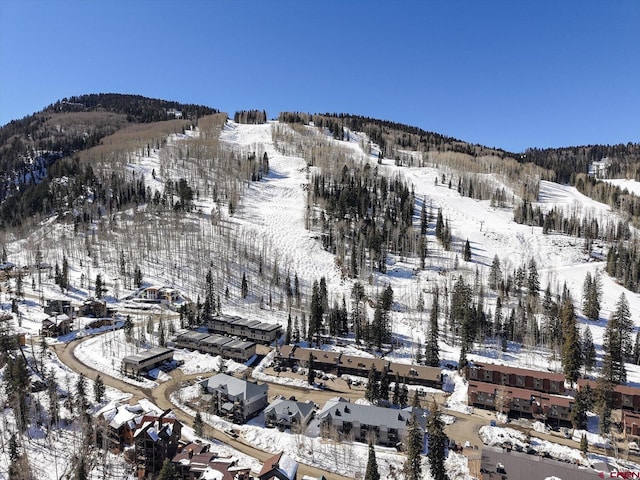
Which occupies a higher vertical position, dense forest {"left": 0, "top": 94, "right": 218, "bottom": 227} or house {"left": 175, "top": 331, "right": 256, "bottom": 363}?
dense forest {"left": 0, "top": 94, "right": 218, "bottom": 227}

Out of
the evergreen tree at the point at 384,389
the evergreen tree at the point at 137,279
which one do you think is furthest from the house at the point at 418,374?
the evergreen tree at the point at 137,279

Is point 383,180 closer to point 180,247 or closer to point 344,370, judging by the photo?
point 180,247

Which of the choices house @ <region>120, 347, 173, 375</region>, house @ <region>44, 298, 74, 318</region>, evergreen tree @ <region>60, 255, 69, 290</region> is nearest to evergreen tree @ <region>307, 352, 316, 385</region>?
house @ <region>120, 347, 173, 375</region>

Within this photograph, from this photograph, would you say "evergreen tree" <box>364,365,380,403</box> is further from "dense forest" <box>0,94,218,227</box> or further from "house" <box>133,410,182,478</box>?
"dense forest" <box>0,94,218,227</box>

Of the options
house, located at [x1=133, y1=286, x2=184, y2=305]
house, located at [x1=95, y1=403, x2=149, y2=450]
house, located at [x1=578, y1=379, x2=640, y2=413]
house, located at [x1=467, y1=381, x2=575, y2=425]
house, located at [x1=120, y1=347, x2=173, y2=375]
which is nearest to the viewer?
house, located at [x1=95, y1=403, x2=149, y2=450]

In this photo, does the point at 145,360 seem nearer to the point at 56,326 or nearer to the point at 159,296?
the point at 56,326

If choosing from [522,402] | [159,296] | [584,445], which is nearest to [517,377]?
[522,402]

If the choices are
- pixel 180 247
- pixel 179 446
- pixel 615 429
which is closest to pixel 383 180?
pixel 180 247
